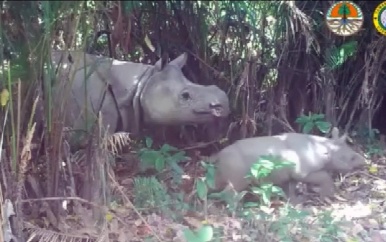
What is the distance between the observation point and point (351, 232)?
3.46 metres

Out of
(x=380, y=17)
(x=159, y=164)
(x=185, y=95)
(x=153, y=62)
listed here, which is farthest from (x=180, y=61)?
(x=380, y=17)

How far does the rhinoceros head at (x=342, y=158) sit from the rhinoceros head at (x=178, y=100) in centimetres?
56

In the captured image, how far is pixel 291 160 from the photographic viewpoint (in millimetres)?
3781

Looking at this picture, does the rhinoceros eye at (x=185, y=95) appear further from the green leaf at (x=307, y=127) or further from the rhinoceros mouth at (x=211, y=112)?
the green leaf at (x=307, y=127)

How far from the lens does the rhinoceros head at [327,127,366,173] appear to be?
3980mm

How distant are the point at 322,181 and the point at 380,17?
101cm

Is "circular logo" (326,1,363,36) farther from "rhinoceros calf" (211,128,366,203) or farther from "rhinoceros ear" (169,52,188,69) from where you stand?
"rhinoceros ear" (169,52,188,69)

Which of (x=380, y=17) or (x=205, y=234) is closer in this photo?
(x=205, y=234)

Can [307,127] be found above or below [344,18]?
below

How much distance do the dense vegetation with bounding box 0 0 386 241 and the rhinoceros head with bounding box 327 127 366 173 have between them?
363 millimetres

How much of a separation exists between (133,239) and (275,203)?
76 centimetres

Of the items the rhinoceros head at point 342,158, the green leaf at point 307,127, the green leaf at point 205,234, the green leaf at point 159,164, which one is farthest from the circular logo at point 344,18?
the green leaf at point 205,234

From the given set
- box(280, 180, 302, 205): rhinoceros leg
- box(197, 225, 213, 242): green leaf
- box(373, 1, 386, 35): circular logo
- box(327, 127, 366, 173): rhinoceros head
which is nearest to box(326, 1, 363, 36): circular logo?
box(373, 1, 386, 35): circular logo

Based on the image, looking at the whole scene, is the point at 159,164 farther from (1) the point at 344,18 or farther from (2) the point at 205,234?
(1) the point at 344,18
